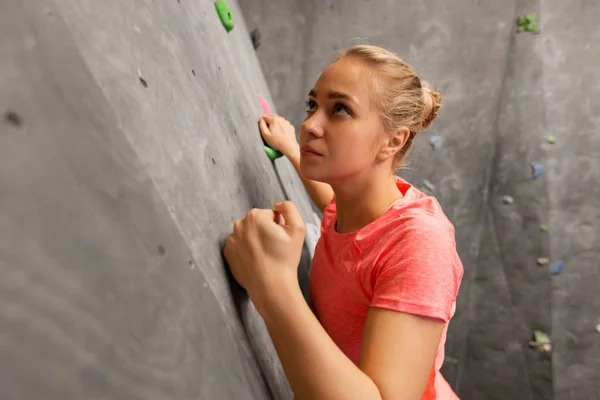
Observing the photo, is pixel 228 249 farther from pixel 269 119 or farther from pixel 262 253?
pixel 269 119

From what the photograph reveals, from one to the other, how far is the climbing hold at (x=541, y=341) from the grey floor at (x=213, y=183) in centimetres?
3

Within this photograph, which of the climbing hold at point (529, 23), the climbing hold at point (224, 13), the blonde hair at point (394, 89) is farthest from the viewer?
the climbing hold at point (529, 23)

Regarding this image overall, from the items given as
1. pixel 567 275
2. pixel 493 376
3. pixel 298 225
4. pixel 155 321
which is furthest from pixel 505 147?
pixel 155 321

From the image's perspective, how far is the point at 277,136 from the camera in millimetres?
1024

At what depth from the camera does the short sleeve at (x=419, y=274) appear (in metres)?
0.60

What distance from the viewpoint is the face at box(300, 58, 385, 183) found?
73cm

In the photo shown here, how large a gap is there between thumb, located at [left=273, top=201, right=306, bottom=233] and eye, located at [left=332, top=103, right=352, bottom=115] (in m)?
0.18

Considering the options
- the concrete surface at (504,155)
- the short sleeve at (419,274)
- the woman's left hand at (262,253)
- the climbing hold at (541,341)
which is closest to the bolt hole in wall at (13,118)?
the woman's left hand at (262,253)

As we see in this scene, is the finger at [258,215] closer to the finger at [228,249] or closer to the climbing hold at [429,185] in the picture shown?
the finger at [228,249]

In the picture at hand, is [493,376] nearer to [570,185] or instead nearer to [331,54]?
[570,185]

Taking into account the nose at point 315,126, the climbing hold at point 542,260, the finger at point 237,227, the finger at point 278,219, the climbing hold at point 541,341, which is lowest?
the climbing hold at point 541,341

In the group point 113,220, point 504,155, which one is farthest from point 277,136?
point 504,155

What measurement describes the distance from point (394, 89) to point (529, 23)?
915 millimetres

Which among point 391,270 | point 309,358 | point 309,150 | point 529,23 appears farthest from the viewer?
point 529,23
